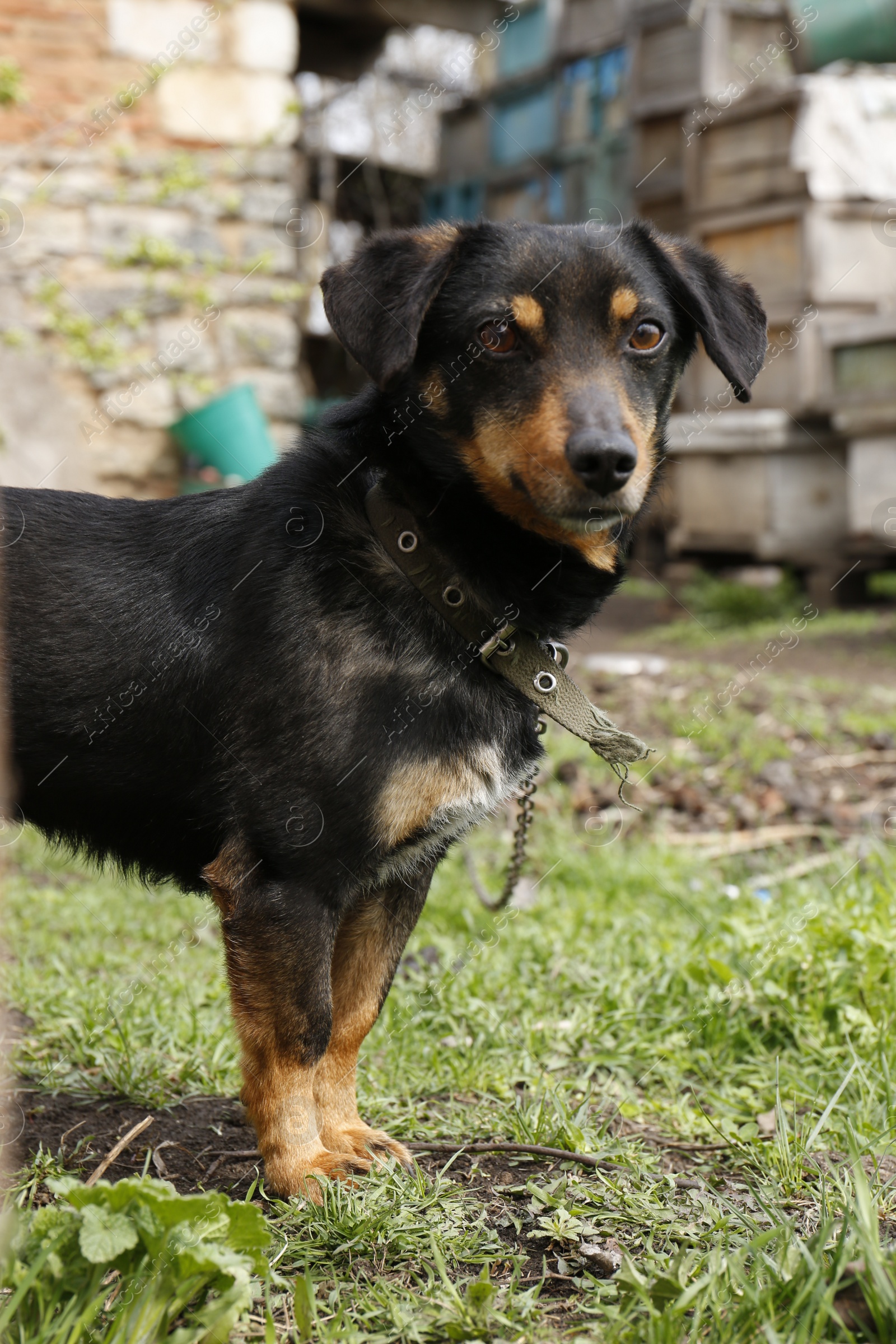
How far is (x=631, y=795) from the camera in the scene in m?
5.48

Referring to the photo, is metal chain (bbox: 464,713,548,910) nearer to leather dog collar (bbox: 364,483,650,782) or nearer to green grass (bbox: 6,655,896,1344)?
leather dog collar (bbox: 364,483,650,782)

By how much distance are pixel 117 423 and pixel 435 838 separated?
6.04m

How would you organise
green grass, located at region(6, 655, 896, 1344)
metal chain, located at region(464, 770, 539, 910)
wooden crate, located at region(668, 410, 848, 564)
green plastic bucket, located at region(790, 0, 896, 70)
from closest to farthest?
1. green grass, located at region(6, 655, 896, 1344)
2. metal chain, located at region(464, 770, 539, 910)
3. green plastic bucket, located at region(790, 0, 896, 70)
4. wooden crate, located at region(668, 410, 848, 564)

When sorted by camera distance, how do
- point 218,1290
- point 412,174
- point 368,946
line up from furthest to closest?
point 412,174, point 368,946, point 218,1290

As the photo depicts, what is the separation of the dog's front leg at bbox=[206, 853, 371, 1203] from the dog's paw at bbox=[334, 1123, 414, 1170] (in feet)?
0.27

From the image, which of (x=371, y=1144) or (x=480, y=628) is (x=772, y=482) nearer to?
(x=480, y=628)

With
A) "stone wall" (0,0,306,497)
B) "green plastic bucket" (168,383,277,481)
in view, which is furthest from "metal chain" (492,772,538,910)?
"stone wall" (0,0,306,497)

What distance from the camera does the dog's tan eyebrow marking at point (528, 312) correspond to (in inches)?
97.0

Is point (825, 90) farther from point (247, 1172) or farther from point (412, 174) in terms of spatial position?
point (247, 1172)

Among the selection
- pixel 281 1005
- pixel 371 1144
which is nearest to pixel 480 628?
pixel 281 1005

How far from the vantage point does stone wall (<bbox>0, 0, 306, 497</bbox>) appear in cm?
723

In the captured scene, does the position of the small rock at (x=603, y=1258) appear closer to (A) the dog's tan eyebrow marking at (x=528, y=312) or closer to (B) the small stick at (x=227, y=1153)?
(B) the small stick at (x=227, y=1153)

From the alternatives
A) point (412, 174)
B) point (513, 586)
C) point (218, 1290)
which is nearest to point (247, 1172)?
point (218, 1290)

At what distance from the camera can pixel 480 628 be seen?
2492 mm
